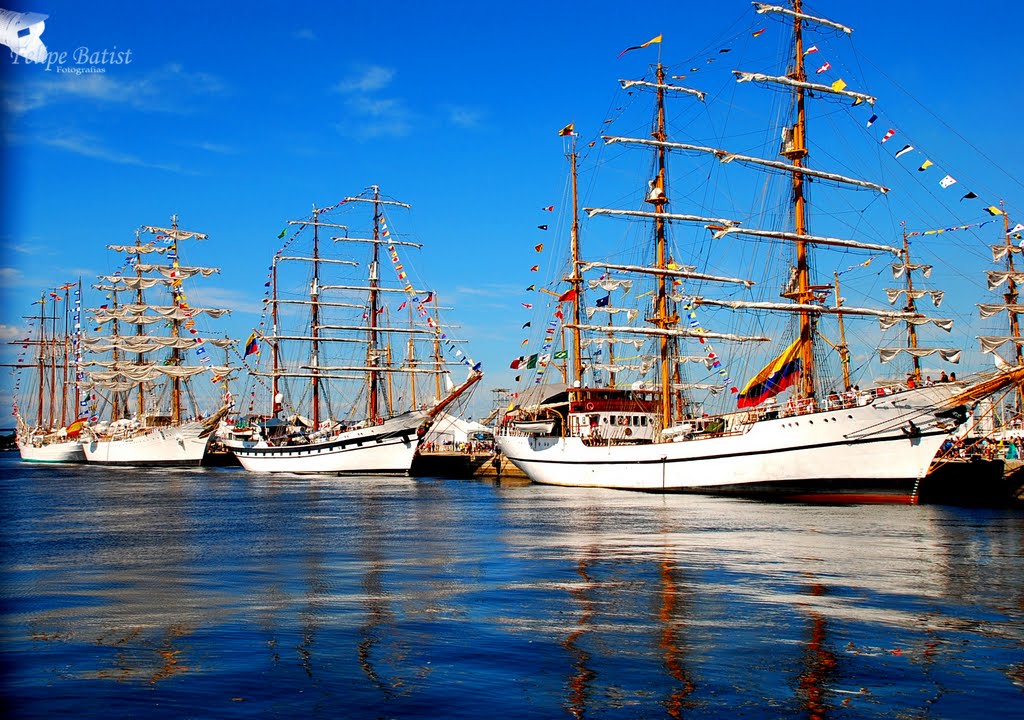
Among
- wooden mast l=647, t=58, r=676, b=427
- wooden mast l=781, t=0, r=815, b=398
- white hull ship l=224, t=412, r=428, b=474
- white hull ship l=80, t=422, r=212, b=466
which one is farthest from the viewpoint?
white hull ship l=80, t=422, r=212, b=466

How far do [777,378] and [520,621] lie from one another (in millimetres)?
38819

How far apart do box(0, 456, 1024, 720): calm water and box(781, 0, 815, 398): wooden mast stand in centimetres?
1743

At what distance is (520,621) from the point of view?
16.9 m

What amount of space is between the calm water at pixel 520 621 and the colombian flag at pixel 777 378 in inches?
682

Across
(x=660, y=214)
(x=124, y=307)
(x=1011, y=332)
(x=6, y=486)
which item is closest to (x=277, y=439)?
(x=6, y=486)

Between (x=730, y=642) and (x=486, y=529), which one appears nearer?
(x=730, y=642)

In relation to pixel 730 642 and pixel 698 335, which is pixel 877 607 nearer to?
pixel 730 642

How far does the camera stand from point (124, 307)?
4584 inches

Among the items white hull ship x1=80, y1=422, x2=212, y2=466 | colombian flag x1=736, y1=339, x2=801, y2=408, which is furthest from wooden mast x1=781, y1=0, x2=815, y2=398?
white hull ship x1=80, y1=422, x2=212, y2=466

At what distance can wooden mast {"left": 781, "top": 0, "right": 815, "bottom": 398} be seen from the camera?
51719 millimetres

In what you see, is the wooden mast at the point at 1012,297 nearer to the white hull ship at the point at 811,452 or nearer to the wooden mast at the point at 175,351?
the white hull ship at the point at 811,452

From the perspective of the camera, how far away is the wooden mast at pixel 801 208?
5172cm

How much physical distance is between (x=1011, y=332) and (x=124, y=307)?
9765 cm

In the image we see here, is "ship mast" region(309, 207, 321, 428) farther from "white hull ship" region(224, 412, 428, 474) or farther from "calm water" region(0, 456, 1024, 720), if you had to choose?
"calm water" region(0, 456, 1024, 720)
